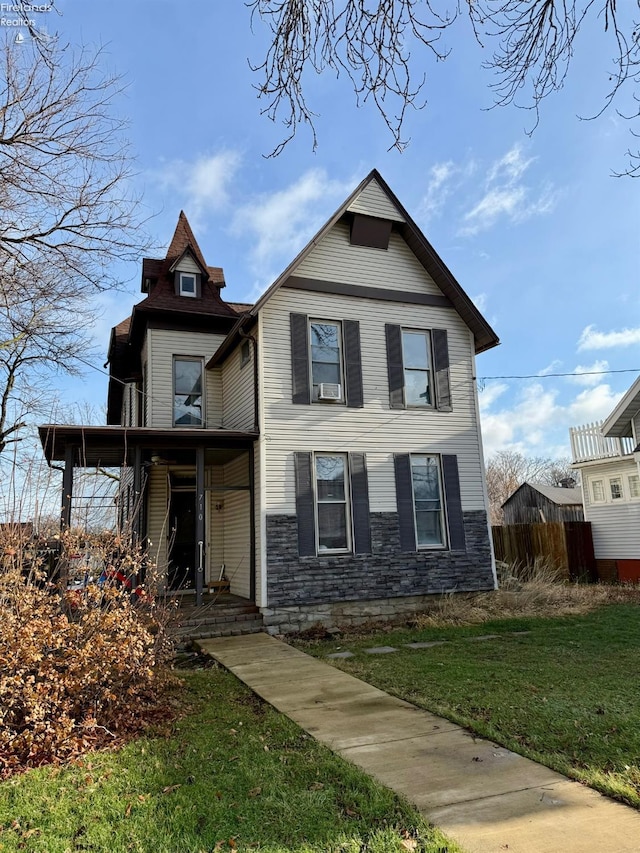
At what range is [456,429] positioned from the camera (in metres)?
12.5

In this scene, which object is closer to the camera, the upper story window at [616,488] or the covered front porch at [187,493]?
the covered front porch at [187,493]

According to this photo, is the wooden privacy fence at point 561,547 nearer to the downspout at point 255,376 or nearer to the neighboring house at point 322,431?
the neighboring house at point 322,431

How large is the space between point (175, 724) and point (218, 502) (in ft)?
27.7

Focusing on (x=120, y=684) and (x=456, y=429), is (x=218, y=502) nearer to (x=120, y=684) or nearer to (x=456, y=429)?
(x=456, y=429)

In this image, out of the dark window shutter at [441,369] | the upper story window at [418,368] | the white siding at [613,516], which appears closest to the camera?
the upper story window at [418,368]

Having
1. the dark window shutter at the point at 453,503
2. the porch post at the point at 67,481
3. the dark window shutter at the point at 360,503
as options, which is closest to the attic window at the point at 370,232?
the dark window shutter at the point at 360,503

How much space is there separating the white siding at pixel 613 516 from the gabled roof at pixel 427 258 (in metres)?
7.35

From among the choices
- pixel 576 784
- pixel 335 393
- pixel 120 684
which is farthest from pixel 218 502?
pixel 576 784

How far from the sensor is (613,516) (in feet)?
57.9

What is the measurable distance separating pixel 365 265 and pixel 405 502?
502 cm

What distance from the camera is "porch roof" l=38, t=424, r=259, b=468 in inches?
387

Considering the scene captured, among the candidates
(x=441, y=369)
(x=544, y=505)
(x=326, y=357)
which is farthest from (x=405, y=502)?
(x=544, y=505)

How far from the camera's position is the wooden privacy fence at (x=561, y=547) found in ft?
57.7
